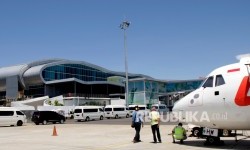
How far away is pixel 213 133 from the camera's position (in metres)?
14.6

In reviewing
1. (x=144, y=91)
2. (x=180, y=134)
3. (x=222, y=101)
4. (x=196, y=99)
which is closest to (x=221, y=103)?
(x=222, y=101)

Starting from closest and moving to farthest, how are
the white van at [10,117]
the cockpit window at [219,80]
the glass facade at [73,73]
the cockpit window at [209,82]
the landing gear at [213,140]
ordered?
the cockpit window at [219,80] < the cockpit window at [209,82] < the landing gear at [213,140] < the white van at [10,117] < the glass facade at [73,73]

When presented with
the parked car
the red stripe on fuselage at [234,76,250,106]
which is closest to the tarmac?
the red stripe on fuselage at [234,76,250,106]

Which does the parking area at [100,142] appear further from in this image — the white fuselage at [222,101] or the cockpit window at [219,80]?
the cockpit window at [219,80]

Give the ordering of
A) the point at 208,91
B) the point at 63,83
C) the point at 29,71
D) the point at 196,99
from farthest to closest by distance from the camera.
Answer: the point at 63,83 → the point at 29,71 → the point at 196,99 → the point at 208,91

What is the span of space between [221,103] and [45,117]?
3640cm

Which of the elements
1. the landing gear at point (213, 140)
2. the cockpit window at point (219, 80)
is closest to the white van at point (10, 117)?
the landing gear at point (213, 140)

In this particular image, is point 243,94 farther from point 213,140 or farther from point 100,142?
point 100,142

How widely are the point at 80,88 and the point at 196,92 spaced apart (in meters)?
89.2

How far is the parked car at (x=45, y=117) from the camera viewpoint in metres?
45.9

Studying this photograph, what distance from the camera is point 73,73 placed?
105562 mm

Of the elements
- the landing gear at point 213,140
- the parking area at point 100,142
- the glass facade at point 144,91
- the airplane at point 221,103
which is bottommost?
the parking area at point 100,142

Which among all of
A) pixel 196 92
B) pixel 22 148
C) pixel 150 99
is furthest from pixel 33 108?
pixel 196 92

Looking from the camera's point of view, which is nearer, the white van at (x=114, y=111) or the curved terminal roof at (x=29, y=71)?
the white van at (x=114, y=111)
